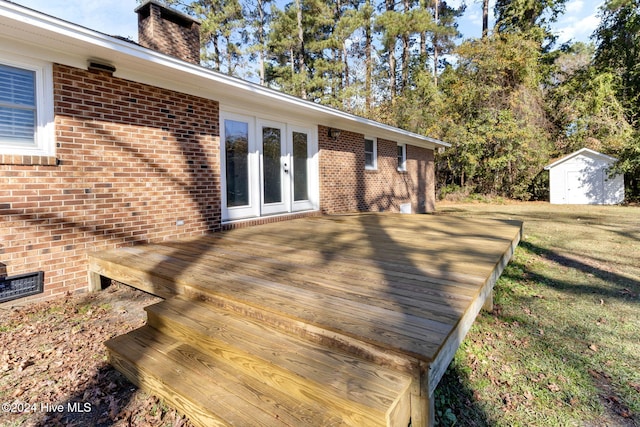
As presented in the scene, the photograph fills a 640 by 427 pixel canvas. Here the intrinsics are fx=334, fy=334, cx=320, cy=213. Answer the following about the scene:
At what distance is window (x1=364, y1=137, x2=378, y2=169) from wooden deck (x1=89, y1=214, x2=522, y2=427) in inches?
228

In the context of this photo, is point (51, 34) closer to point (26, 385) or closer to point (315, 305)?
point (26, 385)

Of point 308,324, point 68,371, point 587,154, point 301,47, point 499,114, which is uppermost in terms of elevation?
point 301,47

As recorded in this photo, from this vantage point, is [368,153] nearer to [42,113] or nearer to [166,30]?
[166,30]

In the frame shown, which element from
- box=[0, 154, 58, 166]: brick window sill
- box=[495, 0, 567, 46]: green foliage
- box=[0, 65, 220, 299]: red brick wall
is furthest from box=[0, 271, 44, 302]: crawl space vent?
box=[495, 0, 567, 46]: green foliage

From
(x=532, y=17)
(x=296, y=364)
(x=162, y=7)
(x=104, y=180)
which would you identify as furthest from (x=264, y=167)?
(x=532, y=17)

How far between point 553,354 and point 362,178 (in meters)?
6.40

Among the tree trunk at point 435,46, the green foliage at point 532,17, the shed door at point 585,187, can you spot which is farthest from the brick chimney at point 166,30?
the green foliage at point 532,17

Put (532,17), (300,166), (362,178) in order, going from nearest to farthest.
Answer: (300,166), (362,178), (532,17)

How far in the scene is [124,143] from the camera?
398 centimetres

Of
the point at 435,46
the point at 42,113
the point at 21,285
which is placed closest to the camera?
the point at 21,285

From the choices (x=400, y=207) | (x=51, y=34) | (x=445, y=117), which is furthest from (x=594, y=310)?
(x=445, y=117)

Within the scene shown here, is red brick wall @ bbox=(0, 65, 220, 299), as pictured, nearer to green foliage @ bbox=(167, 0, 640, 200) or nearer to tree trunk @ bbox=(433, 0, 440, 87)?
green foliage @ bbox=(167, 0, 640, 200)

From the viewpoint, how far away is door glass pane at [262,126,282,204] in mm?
6039

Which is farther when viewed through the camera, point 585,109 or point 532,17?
point 532,17
